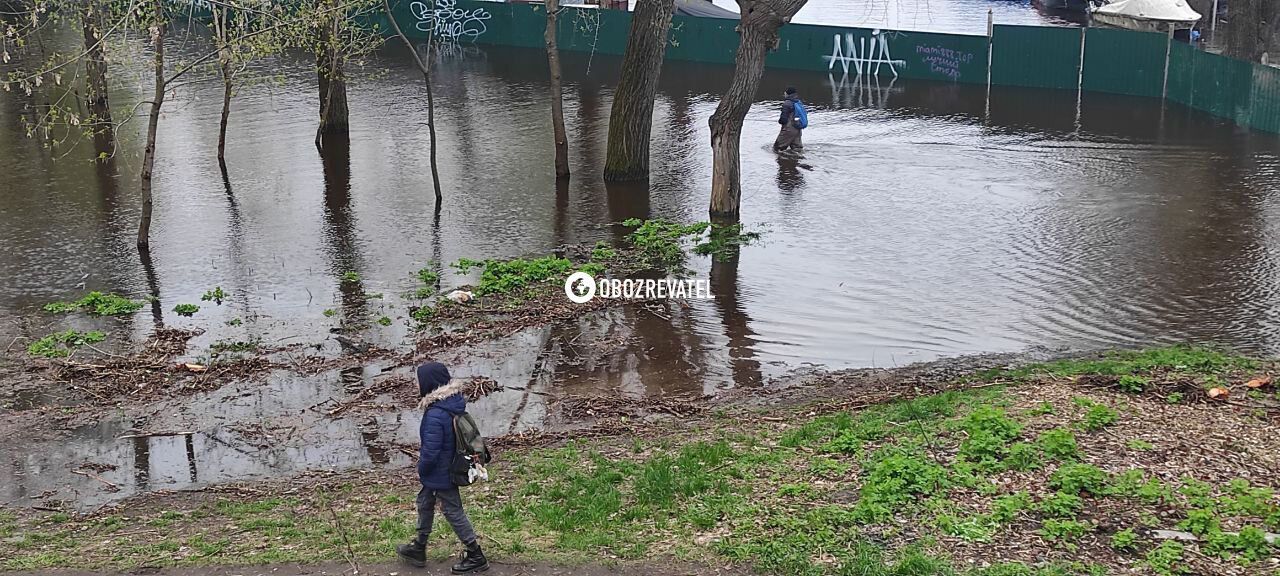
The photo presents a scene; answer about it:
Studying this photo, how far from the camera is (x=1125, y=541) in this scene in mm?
7070

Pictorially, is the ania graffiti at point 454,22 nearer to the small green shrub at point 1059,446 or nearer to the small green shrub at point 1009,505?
the small green shrub at point 1059,446

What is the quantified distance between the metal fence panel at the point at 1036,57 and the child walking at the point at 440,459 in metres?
24.7

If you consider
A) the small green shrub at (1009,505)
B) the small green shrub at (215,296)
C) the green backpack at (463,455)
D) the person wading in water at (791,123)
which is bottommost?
the small green shrub at (1009,505)

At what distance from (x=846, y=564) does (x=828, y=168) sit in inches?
585

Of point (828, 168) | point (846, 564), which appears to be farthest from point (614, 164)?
point (846, 564)

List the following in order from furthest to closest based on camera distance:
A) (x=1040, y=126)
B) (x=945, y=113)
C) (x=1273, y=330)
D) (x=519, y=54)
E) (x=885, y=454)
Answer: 1. (x=519, y=54)
2. (x=945, y=113)
3. (x=1040, y=126)
4. (x=1273, y=330)
5. (x=885, y=454)

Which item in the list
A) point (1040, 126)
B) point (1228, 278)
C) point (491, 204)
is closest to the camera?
point (1228, 278)

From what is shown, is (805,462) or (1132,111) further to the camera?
(1132,111)

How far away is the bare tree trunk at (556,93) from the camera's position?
18422 millimetres

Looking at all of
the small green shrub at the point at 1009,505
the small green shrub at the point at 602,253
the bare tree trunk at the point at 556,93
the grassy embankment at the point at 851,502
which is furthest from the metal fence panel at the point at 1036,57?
the small green shrub at the point at 1009,505

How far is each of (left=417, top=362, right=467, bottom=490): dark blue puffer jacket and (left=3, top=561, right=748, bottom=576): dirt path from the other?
61cm

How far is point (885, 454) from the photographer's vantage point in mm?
8516

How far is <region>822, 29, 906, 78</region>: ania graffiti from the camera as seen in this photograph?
101ft

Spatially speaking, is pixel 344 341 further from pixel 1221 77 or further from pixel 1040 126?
pixel 1221 77
